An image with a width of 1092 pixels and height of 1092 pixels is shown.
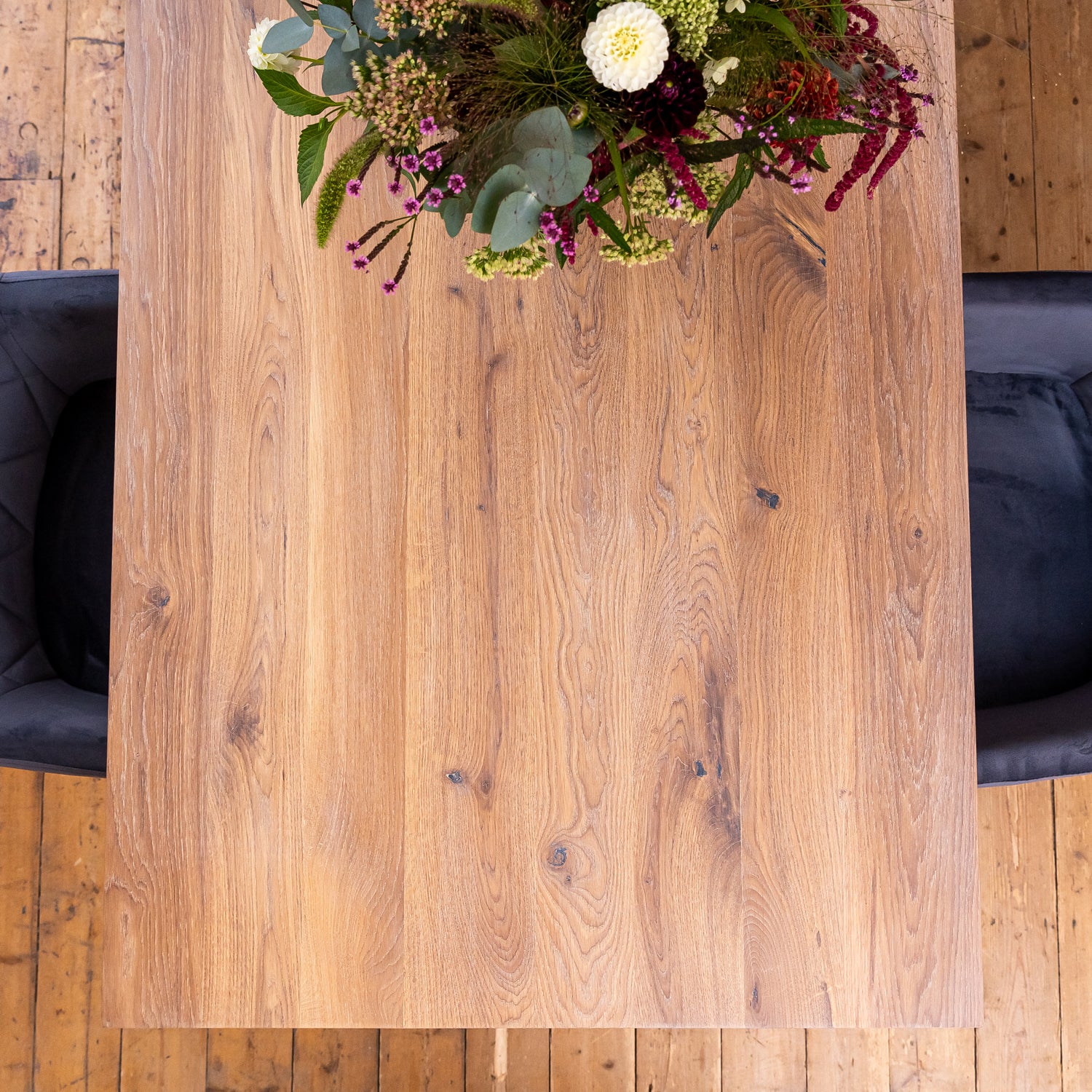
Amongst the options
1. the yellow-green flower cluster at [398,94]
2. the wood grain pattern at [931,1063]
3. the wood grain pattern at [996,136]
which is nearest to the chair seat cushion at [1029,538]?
the wood grain pattern at [996,136]

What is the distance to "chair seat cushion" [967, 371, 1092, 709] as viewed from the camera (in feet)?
4.24

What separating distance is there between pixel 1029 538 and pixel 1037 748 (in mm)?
370

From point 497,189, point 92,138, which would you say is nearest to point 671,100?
point 497,189

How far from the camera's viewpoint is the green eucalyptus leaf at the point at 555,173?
0.68 meters

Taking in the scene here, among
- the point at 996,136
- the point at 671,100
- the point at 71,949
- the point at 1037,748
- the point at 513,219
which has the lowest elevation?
the point at 71,949

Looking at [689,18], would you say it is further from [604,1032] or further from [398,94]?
[604,1032]

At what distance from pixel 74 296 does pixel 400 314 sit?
0.53 m

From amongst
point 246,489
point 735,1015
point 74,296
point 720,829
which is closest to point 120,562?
point 246,489

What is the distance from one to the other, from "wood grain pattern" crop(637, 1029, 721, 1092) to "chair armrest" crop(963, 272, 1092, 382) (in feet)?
4.55

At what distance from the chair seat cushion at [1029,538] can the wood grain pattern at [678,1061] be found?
3.06ft

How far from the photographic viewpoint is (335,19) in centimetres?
71

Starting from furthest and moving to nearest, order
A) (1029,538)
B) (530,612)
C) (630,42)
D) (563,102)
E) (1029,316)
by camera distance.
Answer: (1029,538) → (1029,316) → (530,612) → (563,102) → (630,42)

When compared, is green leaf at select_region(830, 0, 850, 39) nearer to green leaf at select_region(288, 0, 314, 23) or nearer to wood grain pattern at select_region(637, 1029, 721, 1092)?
green leaf at select_region(288, 0, 314, 23)

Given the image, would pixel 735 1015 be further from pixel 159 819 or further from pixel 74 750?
pixel 74 750
